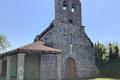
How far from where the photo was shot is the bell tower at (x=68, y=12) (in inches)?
925

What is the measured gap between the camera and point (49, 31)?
2234 centimetres

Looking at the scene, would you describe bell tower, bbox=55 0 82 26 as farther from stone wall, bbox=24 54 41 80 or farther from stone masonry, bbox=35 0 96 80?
stone wall, bbox=24 54 41 80

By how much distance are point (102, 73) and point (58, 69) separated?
9.50 meters

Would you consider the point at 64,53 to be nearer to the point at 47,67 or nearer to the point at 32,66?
the point at 47,67

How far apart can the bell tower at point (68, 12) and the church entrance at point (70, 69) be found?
4392mm

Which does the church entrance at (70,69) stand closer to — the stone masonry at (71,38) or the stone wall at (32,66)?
the stone masonry at (71,38)

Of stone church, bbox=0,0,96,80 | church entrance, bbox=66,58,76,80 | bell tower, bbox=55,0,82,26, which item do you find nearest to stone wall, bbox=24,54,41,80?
stone church, bbox=0,0,96,80

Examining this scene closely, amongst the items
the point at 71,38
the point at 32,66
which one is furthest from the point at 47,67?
the point at 71,38

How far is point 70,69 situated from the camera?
2334cm

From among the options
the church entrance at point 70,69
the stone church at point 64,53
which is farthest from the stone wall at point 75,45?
the church entrance at point 70,69

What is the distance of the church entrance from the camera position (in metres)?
23.0

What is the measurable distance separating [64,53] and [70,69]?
1.95 meters

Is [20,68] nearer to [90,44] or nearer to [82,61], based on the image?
[82,61]

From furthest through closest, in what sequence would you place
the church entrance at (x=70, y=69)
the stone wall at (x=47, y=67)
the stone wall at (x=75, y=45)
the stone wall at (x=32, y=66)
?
the church entrance at (x=70, y=69) < the stone wall at (x=75, y=45) < the stone wall at (x=47, y=67) < the stone wall at (x=32, y=66)
